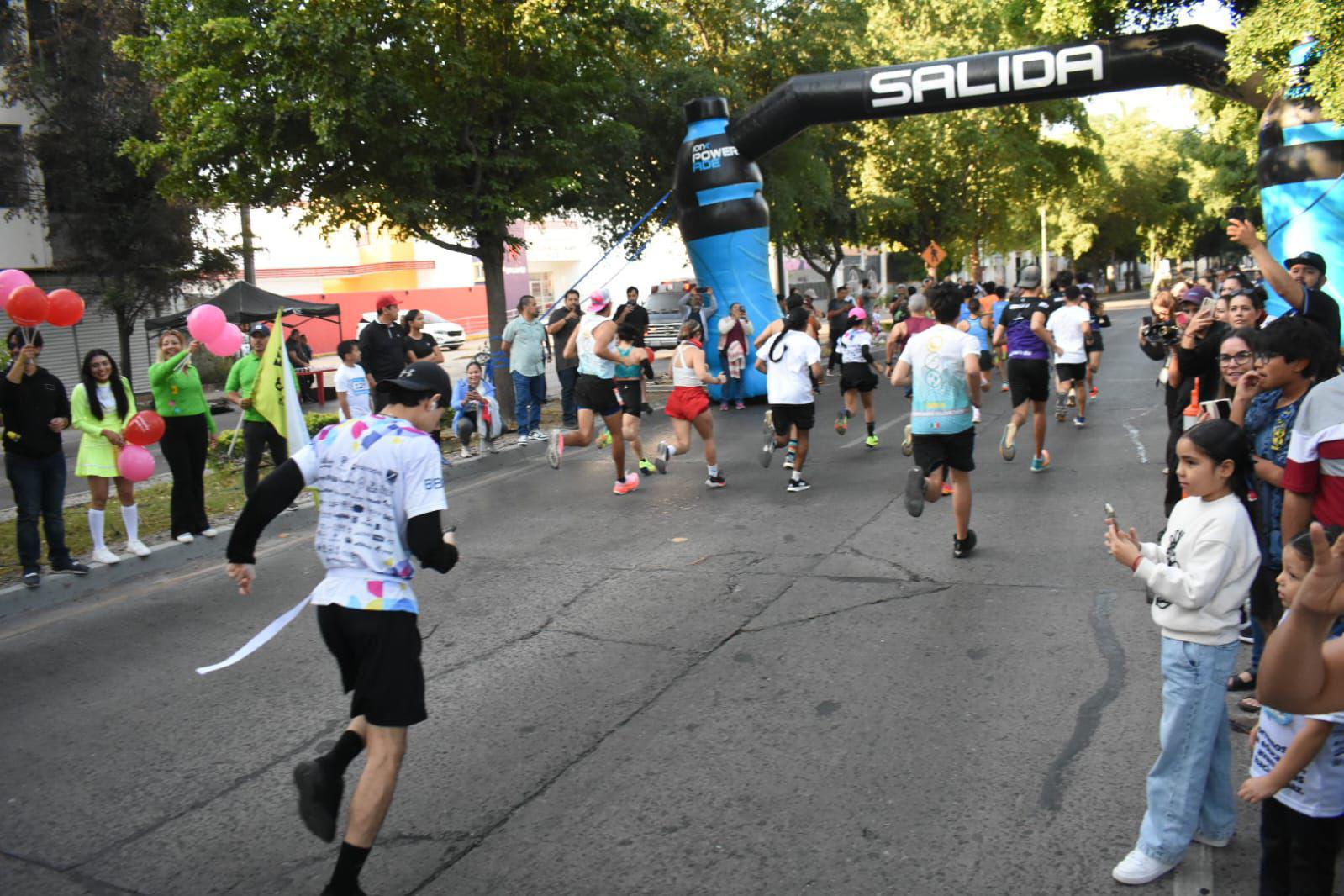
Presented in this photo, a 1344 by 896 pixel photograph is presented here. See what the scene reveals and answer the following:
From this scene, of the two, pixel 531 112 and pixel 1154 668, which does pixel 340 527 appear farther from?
pixel 531 112

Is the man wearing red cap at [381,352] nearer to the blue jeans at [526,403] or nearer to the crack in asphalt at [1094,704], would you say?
the blue jeans at [526,403]

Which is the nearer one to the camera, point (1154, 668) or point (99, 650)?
point (1154, 668)

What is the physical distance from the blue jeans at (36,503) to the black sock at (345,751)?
543 centimetres

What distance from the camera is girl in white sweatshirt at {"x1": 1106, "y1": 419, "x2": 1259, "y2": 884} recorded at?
3359mm

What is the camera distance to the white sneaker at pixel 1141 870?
11.4 ft

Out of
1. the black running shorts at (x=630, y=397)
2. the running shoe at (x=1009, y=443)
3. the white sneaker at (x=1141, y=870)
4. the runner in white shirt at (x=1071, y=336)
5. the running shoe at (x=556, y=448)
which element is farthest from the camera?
the runner in white shirt at (x=1071, y=336)

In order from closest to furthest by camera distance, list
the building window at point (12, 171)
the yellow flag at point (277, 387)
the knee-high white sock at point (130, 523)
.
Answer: the yellow flag at point (277, 387)
the knee-high white sock at point (130, 523)
the building window at point (12, 171)

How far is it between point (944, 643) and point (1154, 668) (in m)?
1.02

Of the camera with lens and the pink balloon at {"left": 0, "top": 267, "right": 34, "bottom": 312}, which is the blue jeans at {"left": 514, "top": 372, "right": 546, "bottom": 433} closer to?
the pink balloon at {"left": 0, "top": 267, "right": 34, "bottom": 312}

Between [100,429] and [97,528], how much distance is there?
777mm

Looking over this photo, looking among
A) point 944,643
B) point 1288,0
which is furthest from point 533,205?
point 944,643

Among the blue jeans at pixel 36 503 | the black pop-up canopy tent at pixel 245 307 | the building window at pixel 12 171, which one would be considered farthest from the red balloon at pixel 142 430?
the building window at pixel 12 171

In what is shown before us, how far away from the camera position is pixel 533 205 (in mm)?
14992

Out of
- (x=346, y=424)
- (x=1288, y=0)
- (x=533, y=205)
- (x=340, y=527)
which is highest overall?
(x=1288, y=0)
